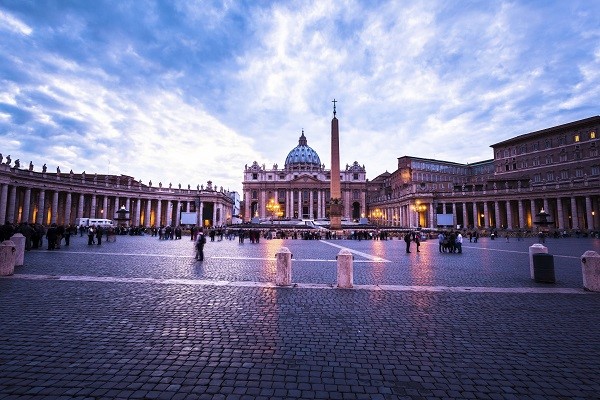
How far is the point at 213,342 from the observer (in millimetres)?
4625

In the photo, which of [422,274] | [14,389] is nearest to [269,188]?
[422,274]

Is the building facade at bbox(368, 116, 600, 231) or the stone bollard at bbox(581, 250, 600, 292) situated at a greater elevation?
the building facade at bbox(368, 116, 600, 231)

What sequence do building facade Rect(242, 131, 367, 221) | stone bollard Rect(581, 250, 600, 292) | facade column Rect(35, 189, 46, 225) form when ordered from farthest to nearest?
building facade Rect(242, 131, 367, 221)
facade column Rect(35, 189, 46, 225)
stone bollard Rect(581, 250, 600, 292)

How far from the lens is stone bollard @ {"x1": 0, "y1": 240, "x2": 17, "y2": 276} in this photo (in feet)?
31.4

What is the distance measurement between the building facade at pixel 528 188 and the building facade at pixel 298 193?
26.7 m

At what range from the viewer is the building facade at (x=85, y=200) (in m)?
44.4

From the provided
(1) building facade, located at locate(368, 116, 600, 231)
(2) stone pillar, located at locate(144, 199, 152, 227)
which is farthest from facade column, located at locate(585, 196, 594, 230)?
(2) stone pillar, located at locate(144, 199, 152, 227)

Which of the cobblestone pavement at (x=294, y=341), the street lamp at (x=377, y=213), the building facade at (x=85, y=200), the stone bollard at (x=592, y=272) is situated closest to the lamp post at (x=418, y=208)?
the street lamp at (x=377, y=213)

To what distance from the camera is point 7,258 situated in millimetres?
9672

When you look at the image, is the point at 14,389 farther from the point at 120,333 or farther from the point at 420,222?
the point at 420,222

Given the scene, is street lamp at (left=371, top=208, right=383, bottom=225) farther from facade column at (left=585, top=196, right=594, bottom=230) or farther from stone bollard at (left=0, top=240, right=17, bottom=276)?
stone bollard at (left=0, top=240, right=17, bottom=276)

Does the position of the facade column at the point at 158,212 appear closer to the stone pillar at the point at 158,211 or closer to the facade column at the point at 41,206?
the stone pillar at the point at 158,211

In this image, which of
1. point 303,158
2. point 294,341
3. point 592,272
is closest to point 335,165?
point 592,272

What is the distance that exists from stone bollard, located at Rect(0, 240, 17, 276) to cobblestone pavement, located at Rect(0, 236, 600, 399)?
1.25 metres
